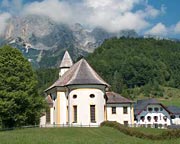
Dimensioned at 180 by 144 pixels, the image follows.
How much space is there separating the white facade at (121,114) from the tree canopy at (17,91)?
1257 centimetres

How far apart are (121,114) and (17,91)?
65.2ft

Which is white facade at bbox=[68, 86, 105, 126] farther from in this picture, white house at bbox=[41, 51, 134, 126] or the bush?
the bush

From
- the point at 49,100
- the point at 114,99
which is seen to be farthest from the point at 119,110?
the point at 49,100

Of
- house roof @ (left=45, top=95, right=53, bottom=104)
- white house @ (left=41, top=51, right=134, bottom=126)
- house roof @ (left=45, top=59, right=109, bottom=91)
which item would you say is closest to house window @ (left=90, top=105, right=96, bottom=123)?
white house @ (left=41, top=51, right=134, bottom=126)

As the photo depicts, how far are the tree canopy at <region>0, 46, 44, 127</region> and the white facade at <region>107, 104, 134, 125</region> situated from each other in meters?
12.6

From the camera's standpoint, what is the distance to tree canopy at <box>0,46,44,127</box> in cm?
4578

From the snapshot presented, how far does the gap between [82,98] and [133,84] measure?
422 feet

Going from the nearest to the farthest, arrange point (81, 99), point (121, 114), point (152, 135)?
point (152, 135), point (81, 99), point (121, 114)

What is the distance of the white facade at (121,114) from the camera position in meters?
58.3

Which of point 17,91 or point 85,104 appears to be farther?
point 85,104

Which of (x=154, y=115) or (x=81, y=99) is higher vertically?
(x=81, y=99)

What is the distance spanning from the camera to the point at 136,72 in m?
182

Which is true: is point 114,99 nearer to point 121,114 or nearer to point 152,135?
A: point 121,114

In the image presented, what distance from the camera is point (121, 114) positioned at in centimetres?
5950
